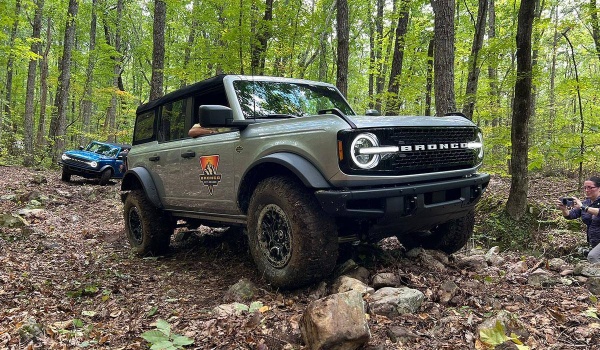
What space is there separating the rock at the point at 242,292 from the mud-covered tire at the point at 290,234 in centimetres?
15

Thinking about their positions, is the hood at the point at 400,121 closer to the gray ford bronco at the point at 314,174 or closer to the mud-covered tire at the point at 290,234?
the gray ford bronco at the point at 314,174

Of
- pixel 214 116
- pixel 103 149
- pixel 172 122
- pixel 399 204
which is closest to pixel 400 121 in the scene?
pixel 399 204

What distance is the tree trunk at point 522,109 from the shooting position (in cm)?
633

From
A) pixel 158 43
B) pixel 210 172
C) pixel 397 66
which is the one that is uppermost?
pixel 397 66

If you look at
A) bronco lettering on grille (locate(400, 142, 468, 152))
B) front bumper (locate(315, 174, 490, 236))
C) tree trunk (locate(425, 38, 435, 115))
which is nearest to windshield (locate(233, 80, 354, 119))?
bronco lettering on grille (locate(400, 142, 468, 152))

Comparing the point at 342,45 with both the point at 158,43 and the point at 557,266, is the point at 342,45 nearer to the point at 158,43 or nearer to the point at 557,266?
the point at 158,43

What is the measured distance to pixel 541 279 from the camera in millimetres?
3592

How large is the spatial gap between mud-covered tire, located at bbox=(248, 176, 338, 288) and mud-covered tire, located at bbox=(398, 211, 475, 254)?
Answer: 4.97ft

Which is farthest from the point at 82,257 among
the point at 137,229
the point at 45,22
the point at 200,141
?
the point at 45,22

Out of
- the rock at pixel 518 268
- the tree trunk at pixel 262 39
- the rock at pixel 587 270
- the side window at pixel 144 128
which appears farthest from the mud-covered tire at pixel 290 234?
the tree trunk at pixel 262 39

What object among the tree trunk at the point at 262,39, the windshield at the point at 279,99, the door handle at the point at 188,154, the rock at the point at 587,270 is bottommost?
the rock at the point at 587,270

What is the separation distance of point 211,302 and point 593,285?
316 cm

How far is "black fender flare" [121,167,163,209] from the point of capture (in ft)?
17.4

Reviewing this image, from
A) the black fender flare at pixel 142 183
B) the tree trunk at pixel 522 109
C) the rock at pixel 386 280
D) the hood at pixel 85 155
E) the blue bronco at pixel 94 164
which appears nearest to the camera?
the rock at pixel 386 280
